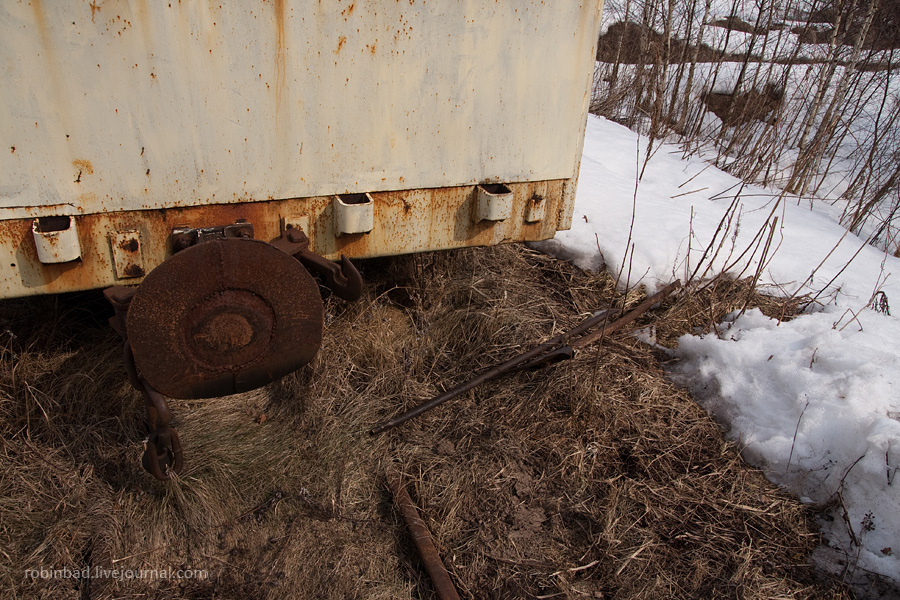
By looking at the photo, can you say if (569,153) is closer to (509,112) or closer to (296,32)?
(509,112)

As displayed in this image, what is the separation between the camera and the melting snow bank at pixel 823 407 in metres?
2.33

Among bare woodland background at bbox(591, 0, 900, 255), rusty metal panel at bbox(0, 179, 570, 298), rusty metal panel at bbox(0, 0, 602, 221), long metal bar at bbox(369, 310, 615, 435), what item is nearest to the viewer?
rusty metal panel at bbox(0, 0, 602, 221)

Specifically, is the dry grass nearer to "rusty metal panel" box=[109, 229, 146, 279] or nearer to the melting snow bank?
the melting snow bank

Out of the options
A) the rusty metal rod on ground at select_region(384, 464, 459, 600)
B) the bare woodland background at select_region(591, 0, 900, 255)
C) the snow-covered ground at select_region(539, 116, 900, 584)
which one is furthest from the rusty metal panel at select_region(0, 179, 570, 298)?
the bare woodland background at select_region(591, 0, 900, 255)

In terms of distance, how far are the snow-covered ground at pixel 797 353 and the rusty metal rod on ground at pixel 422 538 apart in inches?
57.2

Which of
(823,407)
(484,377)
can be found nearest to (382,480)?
(484,377)

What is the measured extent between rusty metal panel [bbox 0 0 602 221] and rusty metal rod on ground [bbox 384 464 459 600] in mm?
1191

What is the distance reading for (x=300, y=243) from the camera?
2148mm

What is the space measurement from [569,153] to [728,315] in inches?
61.9

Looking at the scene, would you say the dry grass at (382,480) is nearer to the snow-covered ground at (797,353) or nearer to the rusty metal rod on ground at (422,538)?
the rusty metal rod on ground at (422,538)

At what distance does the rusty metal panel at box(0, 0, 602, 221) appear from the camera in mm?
1778

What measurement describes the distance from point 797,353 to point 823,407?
1.27ft

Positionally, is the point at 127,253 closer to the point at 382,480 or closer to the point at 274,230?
the point at 274,230

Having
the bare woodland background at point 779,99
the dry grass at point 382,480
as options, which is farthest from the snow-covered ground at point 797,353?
the bare woodland background at point 779,99
